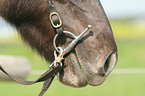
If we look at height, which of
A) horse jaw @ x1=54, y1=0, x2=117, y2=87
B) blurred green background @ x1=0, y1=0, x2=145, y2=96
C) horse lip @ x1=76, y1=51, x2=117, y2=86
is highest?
horse jaw @ x1=54, y1=0, x2=117, y2=87

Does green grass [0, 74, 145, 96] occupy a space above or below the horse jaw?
below

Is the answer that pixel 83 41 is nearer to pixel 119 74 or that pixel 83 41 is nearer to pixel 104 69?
pixel 104 69

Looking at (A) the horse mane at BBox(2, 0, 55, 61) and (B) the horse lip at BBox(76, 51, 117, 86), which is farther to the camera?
(A) the horse mane at BBox(2, 0, 55, 61)

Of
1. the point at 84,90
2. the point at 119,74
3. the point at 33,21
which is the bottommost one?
the point at 119,74

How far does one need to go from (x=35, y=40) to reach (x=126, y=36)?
1510cm

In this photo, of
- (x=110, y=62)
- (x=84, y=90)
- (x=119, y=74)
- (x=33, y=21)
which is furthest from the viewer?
(x=119, y=74)

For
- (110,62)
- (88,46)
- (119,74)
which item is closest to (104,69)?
(110,62)

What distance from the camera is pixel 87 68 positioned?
194 centimetres

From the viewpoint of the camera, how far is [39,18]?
212cm

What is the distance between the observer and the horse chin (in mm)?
1919

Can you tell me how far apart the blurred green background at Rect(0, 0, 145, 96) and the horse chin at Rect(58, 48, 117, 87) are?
433mm

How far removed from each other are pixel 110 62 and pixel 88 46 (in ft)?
0.67

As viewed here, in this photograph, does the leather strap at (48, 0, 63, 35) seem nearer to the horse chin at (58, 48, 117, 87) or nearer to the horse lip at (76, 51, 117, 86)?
the horse chin at (58, 48, 117, 87)

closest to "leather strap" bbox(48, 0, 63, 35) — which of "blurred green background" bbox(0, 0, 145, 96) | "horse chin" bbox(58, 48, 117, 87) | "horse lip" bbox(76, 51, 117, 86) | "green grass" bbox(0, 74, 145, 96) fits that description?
"horse chin" bbox(58, 48, 117, 87)
